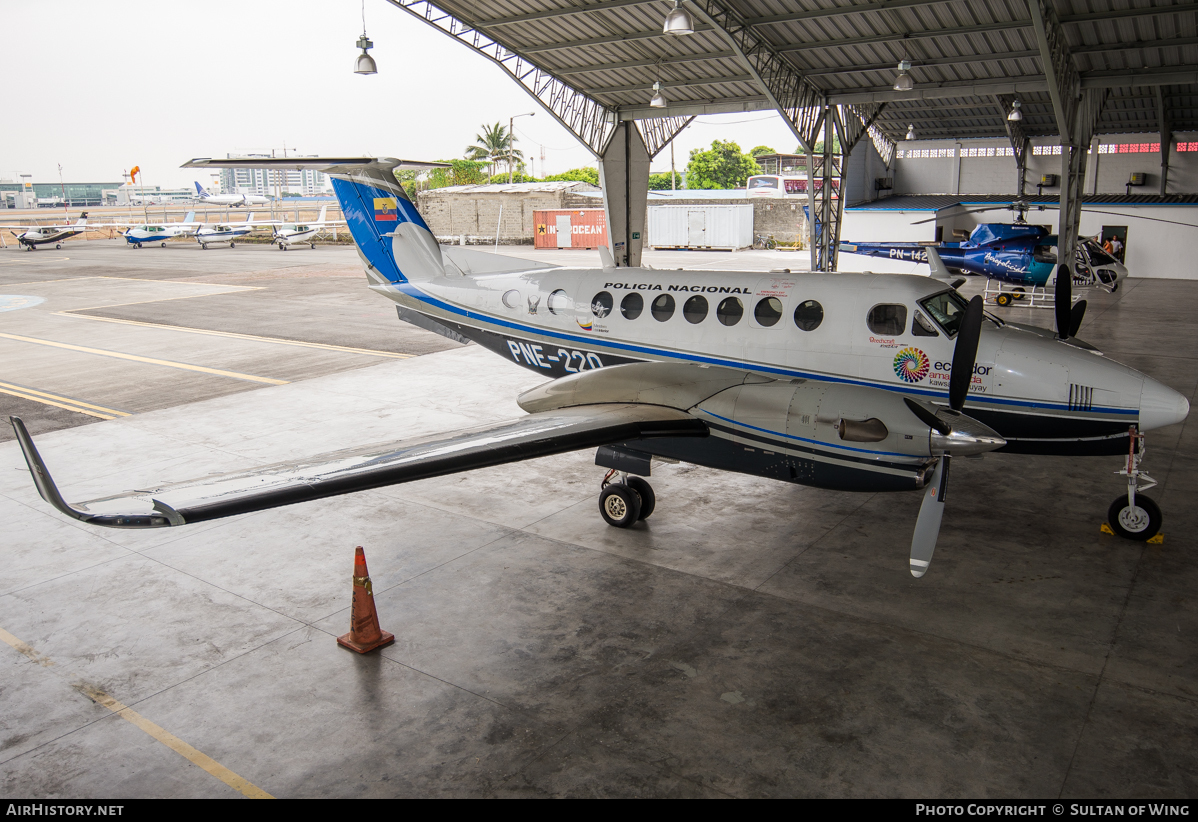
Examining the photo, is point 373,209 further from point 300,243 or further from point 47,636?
point 300,243

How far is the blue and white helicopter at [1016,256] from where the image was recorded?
→ 88.3ft

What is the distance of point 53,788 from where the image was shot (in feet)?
17.0

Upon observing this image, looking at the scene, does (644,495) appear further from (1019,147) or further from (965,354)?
(1019,147)

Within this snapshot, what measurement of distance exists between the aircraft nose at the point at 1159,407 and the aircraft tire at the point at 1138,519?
3.29ft

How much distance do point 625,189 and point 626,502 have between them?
22452 mm

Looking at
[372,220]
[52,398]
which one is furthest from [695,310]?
[52,398]

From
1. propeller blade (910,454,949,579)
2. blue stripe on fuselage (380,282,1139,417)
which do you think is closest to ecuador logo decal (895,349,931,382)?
blue stripe on fuselage (380,282,1139,417)

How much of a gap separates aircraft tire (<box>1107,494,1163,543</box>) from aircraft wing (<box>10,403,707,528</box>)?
5.03 meters

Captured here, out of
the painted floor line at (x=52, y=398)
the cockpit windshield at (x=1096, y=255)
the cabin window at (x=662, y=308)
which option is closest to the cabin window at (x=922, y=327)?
the cabin window at (x=662, y=308)

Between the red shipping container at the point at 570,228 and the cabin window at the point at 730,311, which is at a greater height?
the red shipping container at the point at 570,228

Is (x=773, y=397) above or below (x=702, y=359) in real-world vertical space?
below

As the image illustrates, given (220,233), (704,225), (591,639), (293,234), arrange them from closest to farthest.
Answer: (591,639)
(704,225)
(293,234)
(220,233)

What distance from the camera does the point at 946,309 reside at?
9391 millimetres

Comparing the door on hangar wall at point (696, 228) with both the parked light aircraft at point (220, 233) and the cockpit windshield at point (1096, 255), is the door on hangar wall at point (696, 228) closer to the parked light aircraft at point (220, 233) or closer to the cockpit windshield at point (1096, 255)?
the cockpit windshield at point (1096, 255)
